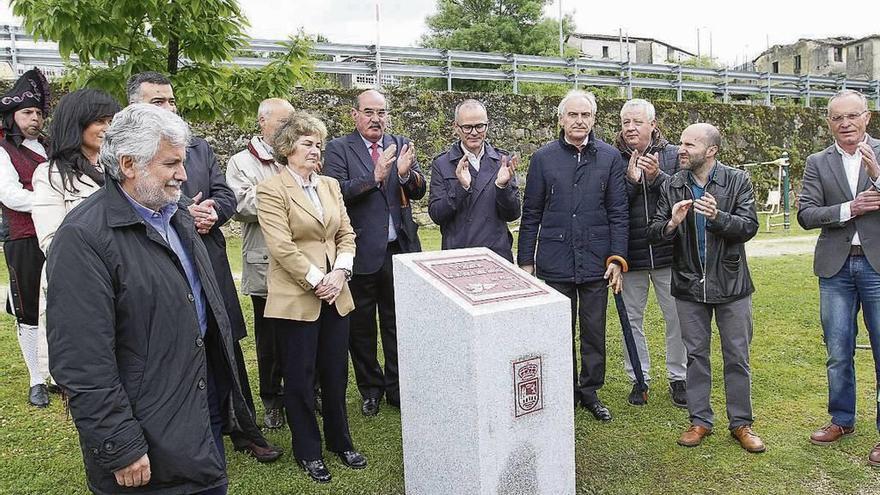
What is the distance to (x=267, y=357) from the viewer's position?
4.54 m

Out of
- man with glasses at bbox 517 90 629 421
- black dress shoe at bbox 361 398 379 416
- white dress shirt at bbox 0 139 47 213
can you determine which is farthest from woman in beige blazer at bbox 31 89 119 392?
man with glasses at bbox 517 90 629 421

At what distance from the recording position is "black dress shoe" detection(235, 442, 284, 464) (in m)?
4.03

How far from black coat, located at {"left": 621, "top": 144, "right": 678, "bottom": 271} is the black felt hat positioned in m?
4.02

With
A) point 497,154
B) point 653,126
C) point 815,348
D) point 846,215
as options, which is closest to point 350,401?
point 497,154

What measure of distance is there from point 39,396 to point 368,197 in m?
2.68

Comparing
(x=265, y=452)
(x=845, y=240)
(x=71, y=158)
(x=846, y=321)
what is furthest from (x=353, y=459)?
(x=845, y=240)

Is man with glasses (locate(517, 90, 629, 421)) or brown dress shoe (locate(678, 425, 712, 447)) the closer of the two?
brown dress shoe (locate(678, 425, 712, 447))

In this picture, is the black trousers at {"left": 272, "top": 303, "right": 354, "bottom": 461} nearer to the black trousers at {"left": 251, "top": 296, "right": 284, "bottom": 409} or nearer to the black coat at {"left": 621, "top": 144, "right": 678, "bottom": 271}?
the black trousers at {"left": 251, "top": 296, "right": 284, "bottom": 409}

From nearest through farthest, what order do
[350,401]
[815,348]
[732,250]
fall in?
[732,250] → [350,401] → [815,348]

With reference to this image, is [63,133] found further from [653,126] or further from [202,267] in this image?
[653,126]

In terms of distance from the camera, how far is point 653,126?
498cm

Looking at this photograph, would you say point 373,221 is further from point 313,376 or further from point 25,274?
point 25,274

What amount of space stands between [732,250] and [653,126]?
121cm

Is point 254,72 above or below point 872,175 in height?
above
